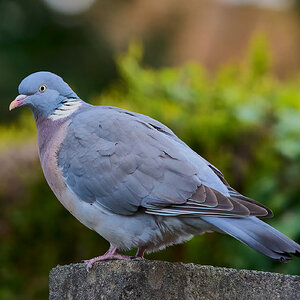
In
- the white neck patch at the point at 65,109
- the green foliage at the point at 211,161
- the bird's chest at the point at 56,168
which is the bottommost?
the green foliage at the point at 211,161

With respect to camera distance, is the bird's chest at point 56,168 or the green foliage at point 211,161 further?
the green foliage at point 211,161

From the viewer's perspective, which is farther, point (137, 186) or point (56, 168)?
point (56, 168)

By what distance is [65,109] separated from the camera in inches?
164

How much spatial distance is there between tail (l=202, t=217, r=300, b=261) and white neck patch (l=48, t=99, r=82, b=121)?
120 cm

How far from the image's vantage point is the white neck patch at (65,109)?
4.13 metres

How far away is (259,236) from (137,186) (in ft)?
2.44

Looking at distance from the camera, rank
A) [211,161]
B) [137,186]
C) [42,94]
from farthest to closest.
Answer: [211,161] < [42,94] < [137,186]

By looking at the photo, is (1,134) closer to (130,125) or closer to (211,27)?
(130,125)

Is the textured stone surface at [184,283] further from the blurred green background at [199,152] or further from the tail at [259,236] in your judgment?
the blurred green background at [199,152]

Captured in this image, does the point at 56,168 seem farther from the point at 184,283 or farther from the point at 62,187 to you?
the point at 184,283

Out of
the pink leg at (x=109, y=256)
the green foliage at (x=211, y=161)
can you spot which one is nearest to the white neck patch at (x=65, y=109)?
the pink leg at (x=109, y=256)

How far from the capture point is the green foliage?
5.60 metres

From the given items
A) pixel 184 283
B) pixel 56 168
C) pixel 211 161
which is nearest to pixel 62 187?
pixel 56 168

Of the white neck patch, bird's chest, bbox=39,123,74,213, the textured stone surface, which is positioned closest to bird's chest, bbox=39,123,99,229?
bird's chest, bbox=39,123,74,213
